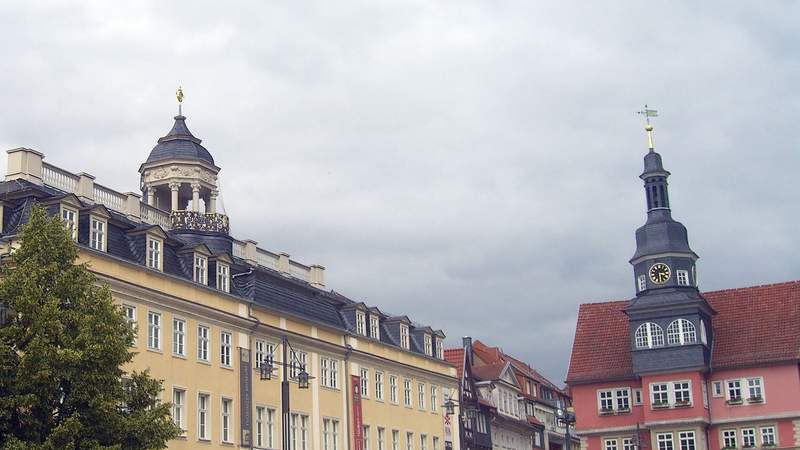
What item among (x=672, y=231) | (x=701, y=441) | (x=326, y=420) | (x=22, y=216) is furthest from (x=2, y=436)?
(x=672, y=231)

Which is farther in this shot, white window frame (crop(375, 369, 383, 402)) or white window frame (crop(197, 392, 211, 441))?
white window frame (crop(375, 369, 383, 402))

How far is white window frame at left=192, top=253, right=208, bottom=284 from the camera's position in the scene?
5022 centimetres

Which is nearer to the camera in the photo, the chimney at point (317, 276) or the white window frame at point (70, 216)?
the white window frame at point (70, 216)

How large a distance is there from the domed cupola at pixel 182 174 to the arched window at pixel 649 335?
34.3m

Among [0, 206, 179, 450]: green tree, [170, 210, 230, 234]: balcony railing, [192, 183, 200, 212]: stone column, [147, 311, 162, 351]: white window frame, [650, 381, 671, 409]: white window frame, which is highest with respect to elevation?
[192, 183, 200, 212]: stone column

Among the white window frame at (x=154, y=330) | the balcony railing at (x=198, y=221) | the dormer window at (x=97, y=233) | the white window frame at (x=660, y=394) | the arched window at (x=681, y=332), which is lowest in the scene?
the white window frame at (x=154, y=330)

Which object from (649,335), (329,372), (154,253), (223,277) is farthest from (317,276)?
(649,335)

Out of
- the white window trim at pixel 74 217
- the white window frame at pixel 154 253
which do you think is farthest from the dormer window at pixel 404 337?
the white window trim at pixel 74 217

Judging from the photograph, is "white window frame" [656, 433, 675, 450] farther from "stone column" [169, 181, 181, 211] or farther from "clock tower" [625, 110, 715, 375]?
"stone column" [169, 181, 181, 211]

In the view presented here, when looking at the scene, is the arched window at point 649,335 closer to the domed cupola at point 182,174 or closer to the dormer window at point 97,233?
the domed cupola at point 182,174

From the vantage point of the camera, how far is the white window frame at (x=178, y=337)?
47.8 m

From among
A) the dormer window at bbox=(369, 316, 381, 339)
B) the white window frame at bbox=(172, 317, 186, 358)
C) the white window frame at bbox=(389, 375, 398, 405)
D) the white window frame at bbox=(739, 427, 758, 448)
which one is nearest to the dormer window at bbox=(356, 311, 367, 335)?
the dormer window at bbox=(369, 316, 381, 339)

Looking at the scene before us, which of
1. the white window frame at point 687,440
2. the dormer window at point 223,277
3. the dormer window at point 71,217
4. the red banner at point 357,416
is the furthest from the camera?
the white window frame at point 687,440

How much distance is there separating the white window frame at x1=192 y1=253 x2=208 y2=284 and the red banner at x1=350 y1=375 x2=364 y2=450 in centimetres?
1336
